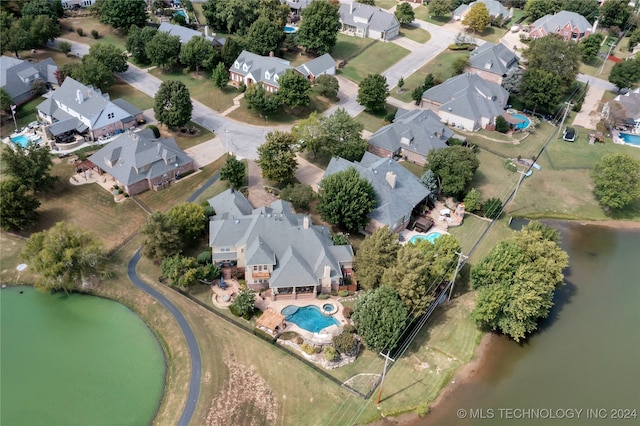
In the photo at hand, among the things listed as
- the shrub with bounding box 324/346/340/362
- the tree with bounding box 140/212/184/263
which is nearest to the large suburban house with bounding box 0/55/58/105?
the tree with bounding box 140/212/184/263

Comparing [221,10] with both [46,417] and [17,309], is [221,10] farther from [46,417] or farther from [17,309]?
[46,417]

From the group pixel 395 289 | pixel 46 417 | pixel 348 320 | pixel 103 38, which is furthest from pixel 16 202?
pixel 103 38

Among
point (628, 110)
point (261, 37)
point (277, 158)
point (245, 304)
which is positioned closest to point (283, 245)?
point (245, 304)

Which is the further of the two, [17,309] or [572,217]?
[572,217]

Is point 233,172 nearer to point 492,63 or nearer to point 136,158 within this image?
point 136,158

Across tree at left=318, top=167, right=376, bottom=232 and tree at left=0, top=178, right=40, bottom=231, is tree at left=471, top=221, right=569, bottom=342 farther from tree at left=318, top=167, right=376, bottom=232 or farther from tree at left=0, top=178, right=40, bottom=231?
tree at left=0, top=178, right=40, bottom=231

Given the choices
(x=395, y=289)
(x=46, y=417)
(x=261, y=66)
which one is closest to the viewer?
(x=46, y=417)

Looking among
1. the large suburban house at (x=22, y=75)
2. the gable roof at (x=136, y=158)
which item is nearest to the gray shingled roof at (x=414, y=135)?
the gable roof at (x=136, y=158)
